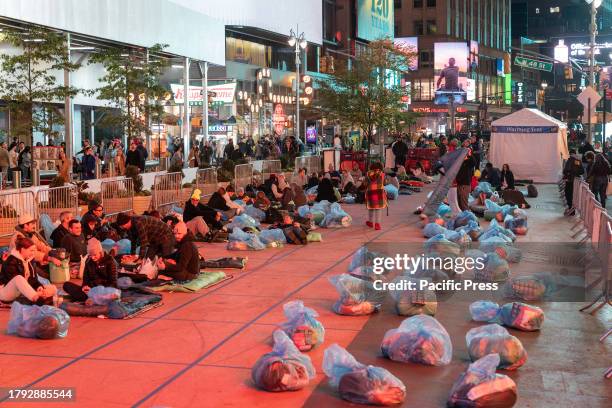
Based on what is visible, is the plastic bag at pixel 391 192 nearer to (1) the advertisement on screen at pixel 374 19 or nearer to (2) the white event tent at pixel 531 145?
(2) the white event tent at pixel 531 145

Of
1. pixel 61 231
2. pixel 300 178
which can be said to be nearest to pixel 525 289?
pixel 61 231

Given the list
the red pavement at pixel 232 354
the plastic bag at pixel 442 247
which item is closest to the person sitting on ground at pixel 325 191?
the plastic bag at pixel 442 247

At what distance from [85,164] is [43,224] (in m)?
11.8

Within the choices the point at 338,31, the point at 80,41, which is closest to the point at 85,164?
the point at 80,41

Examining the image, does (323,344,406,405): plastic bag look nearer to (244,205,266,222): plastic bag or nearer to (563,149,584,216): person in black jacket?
(244,205,266,222): plastic bag

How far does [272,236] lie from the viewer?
18.5m

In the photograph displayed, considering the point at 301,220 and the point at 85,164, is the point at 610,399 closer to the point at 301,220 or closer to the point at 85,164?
the point at 301,220

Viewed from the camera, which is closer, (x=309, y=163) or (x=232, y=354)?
(x=232, y=354)

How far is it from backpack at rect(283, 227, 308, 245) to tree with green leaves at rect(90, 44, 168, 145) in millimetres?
15262

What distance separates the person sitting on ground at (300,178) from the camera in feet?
109

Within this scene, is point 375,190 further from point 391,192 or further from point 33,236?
point 391,192

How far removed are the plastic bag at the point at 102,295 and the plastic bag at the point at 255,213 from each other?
35.2 feet

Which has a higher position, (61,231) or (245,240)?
(61,231)

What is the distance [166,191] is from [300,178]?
10.2 meters
